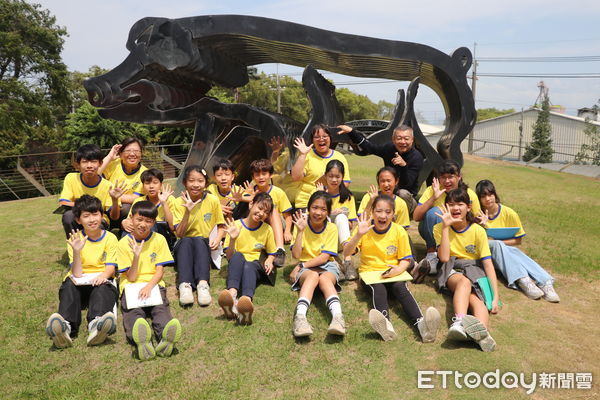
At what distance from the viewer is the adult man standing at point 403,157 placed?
18.4 ft

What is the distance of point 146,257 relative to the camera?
3.77 metres

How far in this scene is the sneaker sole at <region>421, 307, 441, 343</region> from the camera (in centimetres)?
335

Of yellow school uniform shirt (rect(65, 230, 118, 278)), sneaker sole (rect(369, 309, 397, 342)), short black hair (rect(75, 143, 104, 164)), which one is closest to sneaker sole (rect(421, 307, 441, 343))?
sneaker sole (rect(369, 309, 397, 342))

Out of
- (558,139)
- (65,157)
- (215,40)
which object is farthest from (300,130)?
(558,139)

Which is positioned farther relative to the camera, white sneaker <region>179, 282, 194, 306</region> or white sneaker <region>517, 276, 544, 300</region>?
white sneaker <region>517, 276, 544, 300</region>

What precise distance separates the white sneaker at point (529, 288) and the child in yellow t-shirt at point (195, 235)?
9.18ft

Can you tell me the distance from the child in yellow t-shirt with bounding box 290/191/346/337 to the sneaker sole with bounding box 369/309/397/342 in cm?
35

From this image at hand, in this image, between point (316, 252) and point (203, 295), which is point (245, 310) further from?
point (316, 252)

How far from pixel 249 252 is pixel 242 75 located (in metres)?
4.01

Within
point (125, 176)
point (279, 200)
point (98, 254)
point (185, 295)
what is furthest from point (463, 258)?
point (125, 176)

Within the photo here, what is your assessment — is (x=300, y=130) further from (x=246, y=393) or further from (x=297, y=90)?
(x=297, y=90)

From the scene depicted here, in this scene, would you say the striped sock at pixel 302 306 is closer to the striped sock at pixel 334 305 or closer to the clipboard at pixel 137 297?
the striped sock at pixel 334 305

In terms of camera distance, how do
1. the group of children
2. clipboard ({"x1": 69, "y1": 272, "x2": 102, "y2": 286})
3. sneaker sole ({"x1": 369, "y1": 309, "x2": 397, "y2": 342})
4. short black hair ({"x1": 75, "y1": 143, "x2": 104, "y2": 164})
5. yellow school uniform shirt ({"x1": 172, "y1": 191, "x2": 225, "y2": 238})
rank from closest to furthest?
sneaker sole ({"x1": 369, "y1": 309, "x2": 397, "y2": 342}) → the group of children → clipboard ({"x1": 69, "y1": 272, "x2": 102, "y2": 286}) → yellow school uniform shirt ({"x1": 172, "y1": 191, "x2": 225, "y2": 238}) → short black hair ({"x1": 75, "y1": 143, "x2": 104, "y2": 164})

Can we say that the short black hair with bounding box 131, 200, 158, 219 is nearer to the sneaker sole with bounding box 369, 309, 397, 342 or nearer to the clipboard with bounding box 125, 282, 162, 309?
the clipboard with bounding box 125, 282, 162, 309
